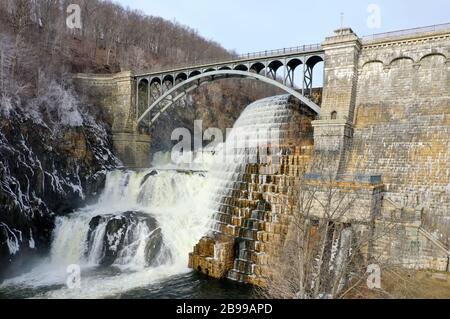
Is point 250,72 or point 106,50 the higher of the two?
point 106,50

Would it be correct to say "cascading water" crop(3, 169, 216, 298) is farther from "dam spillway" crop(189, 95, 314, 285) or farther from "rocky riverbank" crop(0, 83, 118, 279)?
"dam spillway" crop(189, 95, 314, 285)

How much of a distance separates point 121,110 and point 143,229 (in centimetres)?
1650

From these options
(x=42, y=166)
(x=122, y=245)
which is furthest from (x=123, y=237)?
(x=42, y=166)

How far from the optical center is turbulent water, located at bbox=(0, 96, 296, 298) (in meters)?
15.6

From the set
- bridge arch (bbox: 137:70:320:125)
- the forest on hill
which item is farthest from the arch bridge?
the forest on hill

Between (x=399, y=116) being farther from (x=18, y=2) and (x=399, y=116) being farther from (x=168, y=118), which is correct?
(x=18, y=2)

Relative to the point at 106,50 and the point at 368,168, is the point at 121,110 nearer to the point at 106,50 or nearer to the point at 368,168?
the point at 106,50

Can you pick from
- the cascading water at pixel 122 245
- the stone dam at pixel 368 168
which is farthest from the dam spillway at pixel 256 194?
the cascading water at pixel 122 245

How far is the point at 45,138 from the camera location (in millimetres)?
22656

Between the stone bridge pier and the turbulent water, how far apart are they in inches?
228

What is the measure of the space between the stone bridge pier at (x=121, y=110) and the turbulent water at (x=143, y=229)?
19.0 ft

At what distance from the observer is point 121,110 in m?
31.9

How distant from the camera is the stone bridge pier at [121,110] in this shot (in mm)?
30562

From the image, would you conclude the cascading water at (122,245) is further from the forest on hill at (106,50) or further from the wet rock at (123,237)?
the forest on hill at (106,50)
